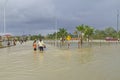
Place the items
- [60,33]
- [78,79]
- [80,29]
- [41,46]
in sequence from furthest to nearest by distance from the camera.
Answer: [60,33] → [80,29] → [41,46] → [78,79]

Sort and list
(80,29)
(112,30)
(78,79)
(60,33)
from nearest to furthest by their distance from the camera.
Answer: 1. (78,79)
2. (80,29)
3. (60,33)
4. (112,30)

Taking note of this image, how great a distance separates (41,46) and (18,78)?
21818 mm

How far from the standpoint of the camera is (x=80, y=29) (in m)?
103

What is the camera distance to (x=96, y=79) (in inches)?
428

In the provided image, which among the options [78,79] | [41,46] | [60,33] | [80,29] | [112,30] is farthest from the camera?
[112,30]

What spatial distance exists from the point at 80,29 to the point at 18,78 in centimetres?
9208

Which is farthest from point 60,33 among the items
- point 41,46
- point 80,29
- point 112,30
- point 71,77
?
point 71,77

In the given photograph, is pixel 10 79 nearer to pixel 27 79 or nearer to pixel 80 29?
pixel 27 79

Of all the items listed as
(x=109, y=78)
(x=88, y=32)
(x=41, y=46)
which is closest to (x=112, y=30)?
(x=88, y=32)

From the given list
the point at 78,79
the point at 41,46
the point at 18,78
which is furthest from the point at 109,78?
the point at 41,46

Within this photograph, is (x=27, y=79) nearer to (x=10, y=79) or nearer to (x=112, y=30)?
(x=10, y=79)

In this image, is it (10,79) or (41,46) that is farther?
(41,46)

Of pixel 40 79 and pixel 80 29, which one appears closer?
pixel 40 79

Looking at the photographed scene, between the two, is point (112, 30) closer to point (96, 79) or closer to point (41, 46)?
point (41, 46)
